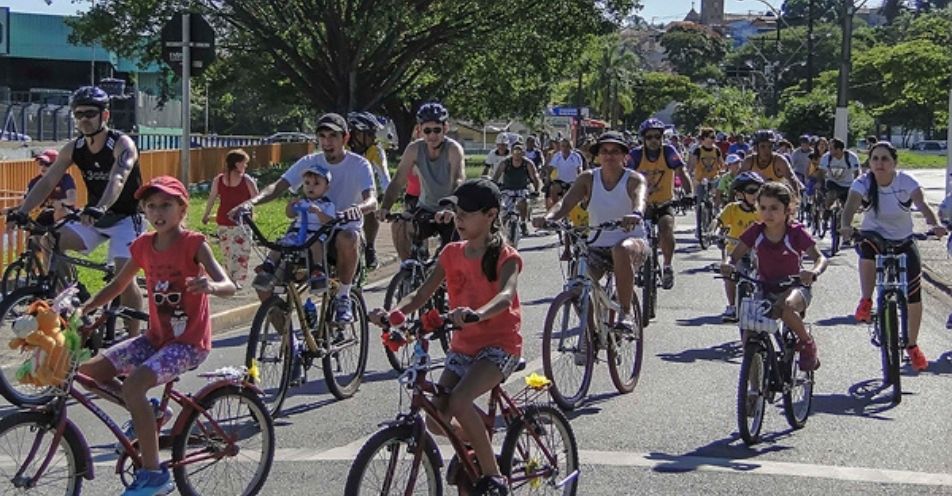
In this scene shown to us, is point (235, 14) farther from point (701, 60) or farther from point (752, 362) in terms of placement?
point (701, 60)

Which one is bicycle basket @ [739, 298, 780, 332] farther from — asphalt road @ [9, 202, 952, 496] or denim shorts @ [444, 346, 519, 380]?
denim shorts @ [444, 346, 519, 380]

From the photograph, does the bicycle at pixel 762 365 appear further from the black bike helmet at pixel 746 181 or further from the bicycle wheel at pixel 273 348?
the black bike helmet at pixel 746 181

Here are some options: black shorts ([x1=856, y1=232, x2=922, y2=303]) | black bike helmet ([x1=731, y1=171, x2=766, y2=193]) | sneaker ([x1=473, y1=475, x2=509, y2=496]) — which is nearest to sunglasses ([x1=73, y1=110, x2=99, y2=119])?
sneaker ([x1=473, y1=475, x2=509, y2=496])

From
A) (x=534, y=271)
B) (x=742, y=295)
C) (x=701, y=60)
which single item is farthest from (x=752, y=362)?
(x=701, y=60)

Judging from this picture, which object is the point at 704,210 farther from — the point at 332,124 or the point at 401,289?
the point at 332,124

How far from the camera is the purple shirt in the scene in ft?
28.3

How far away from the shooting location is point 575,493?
656 cm

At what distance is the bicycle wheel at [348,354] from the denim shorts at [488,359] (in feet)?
10.1

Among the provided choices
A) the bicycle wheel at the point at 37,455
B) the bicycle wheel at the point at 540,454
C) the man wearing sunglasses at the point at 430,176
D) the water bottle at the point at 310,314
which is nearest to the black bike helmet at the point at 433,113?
the man wearing sunglasses at the point at 430,176

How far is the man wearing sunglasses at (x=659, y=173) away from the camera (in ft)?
43.7

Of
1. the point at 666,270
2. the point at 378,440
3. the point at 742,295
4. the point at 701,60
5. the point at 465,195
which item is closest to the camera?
the point at 378,440

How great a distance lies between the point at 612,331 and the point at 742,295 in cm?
186

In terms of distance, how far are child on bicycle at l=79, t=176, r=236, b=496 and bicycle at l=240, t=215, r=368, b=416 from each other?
1.71m

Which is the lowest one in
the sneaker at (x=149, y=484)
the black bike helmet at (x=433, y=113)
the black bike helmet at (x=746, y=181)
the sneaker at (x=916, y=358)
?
the sneaker at (x=916, y=358)
